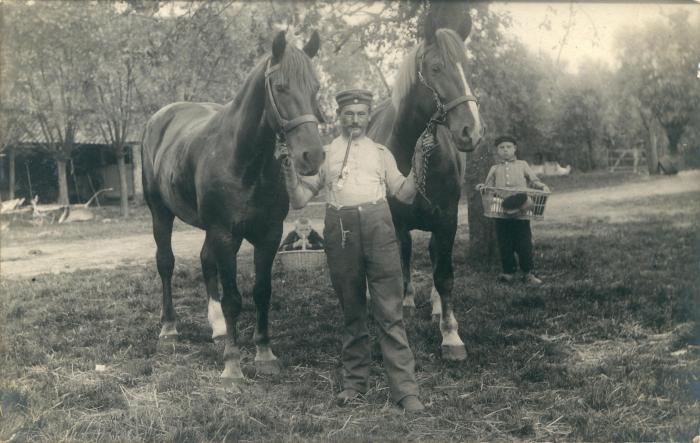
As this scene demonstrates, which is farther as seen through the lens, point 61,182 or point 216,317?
point 61,182

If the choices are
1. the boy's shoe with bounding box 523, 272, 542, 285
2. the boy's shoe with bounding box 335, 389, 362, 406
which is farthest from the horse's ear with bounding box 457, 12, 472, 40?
the boy's shoe with bounding box 523, 272, 542, 285

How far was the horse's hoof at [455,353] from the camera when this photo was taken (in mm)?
4340

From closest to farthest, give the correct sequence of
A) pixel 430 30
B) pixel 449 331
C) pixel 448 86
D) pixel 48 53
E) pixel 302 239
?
pixel 448 86
pixel 430 30
pixel 449 331
pixel 48 53
pixel 302 239

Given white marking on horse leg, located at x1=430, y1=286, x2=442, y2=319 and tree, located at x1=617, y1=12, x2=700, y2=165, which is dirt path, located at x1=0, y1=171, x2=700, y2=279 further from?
white marking on horse leg, located at x1=430, y1=286, x2=442, y2=319

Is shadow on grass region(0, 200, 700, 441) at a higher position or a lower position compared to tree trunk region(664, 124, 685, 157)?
lower

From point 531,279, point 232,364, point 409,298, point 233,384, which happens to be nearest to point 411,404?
point 233,384

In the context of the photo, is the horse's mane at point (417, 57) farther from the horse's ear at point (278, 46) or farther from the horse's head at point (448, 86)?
the horse's ear at point (278, 46)

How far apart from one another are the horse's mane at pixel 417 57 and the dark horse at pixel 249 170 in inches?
32.8

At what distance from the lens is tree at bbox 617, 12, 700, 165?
4.32m

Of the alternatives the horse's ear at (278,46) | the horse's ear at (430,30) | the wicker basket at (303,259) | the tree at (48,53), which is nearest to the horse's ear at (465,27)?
the horse's ear at (430,30)

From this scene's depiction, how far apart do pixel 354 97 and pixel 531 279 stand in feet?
12.8

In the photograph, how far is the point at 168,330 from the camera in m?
5.25

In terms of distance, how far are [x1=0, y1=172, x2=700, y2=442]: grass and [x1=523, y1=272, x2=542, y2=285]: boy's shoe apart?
20 centimetres

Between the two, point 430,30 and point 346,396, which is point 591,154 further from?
point 346,396
